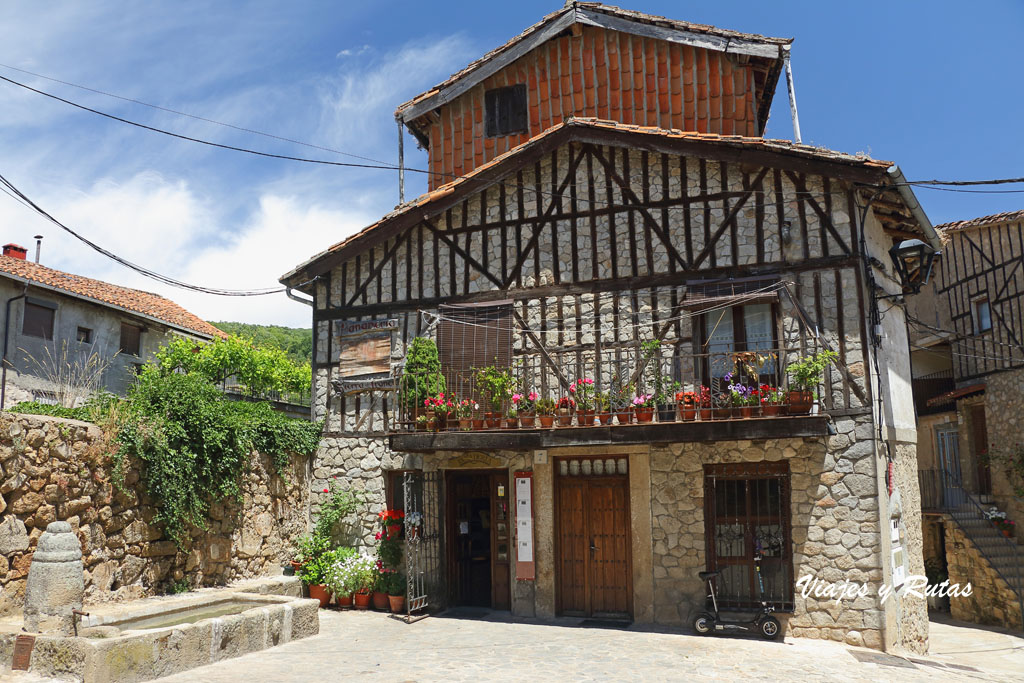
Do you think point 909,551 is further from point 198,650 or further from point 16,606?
point 16,606

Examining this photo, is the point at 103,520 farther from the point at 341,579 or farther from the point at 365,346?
the point at 365,346

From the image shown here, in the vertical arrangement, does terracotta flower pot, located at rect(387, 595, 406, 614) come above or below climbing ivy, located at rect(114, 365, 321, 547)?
below

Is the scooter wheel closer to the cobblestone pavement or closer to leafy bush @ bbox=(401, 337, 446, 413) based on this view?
the cobblestone pavement

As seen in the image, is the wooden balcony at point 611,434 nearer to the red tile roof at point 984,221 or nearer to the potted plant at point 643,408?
the potted plant at point 643,408

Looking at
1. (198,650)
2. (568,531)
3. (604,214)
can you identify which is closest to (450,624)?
(568,531)

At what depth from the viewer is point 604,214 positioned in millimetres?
12258

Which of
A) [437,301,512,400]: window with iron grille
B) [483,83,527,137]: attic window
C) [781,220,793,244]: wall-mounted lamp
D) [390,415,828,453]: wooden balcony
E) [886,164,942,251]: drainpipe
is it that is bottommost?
[390,415,828,453]: wooden balcony

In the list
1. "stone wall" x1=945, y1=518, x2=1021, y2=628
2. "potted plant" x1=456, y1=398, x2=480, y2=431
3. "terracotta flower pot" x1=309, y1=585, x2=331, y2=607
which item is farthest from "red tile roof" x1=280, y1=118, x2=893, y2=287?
"stone wall" x1=945, y1=518, x2=1021, y2=628

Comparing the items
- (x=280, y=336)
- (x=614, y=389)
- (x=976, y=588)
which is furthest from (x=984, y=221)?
(x=280, y=336)

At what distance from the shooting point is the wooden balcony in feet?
32.3

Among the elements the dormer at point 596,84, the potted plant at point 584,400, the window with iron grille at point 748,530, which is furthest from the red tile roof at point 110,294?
the window with iron grille at point 748,530

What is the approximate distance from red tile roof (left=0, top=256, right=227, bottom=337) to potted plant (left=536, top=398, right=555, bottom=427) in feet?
48.6

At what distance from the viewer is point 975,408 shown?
66.5 ft

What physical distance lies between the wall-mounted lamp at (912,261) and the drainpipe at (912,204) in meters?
0.38
